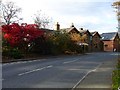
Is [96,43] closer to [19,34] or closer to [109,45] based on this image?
[109,45]

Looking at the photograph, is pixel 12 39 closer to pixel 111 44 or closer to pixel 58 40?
pixel 58 40

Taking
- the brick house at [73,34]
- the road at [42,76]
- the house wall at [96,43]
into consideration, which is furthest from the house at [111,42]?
the road at [42,76]

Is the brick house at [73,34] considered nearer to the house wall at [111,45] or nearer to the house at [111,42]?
the house at [111,42]

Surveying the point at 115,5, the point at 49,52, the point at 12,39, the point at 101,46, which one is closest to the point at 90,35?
the point at 101,46

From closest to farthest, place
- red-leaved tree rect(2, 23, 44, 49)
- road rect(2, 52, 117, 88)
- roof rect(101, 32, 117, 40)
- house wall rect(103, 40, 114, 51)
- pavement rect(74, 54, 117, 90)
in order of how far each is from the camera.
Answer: pavement rect(74, 54, 117, 90)
road rect(2, 52, 117, 88)
red-leaved tree rect(2, 23, 44, 49)
house wall rect(103, 40, 114, 51)
roof rect(101, 32, 117, 40)

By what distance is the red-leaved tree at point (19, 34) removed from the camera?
41781 millimetres

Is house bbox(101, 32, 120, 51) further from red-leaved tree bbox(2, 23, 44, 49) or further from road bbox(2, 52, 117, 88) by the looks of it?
road bbox(2, 52, 117, 88)

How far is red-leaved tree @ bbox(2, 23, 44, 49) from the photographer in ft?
137

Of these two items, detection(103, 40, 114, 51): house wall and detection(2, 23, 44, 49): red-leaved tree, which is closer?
detection(2, 23, 44, 49): red-leaved tree

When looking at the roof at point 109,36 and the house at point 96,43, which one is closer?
the house at point 96,43

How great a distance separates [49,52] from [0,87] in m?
36.4

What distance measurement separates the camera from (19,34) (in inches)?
1662

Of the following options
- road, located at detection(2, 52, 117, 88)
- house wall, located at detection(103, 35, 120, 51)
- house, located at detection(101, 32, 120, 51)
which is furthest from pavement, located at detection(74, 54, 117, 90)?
house wall, located at detection(103, 35, 120, 51)

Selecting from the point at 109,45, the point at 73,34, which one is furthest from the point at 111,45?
the point at 73,34
